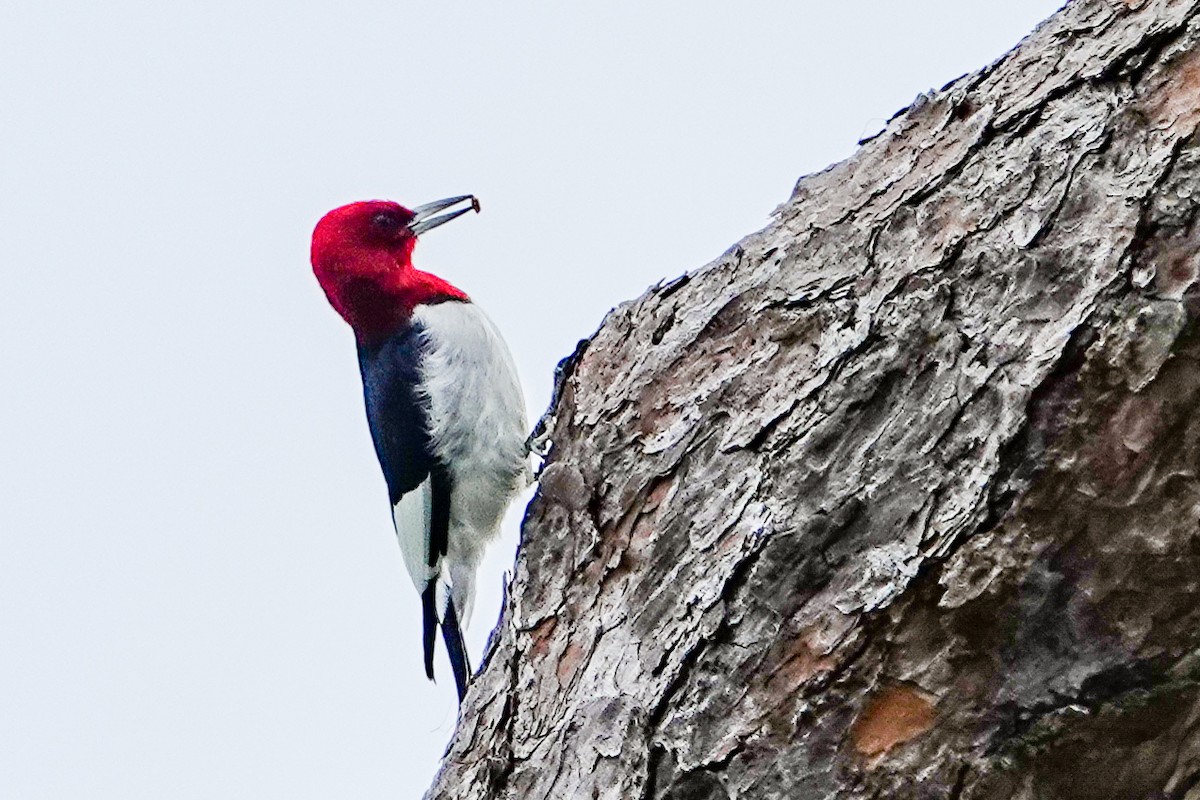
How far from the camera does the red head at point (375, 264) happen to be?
4.51 meters

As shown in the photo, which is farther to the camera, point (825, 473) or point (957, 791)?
point (825, 473)

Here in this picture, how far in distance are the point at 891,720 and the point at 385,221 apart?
325cm

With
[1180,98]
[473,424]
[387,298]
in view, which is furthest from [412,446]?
[1180,98]

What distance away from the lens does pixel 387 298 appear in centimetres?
451

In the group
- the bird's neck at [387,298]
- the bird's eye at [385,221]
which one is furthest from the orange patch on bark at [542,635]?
the bird's eye at [385,221]

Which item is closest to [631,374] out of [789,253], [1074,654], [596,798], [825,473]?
[789,253]

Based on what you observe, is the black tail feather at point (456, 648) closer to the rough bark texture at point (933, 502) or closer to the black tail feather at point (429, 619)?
the black tail feather at point (429, 619)

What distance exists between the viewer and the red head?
4512mm

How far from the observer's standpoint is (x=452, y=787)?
2.22m

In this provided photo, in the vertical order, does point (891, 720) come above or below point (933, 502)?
below

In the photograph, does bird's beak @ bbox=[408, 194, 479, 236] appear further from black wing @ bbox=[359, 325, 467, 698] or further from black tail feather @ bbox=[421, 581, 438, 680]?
black tail feather @ bbox=[421, 581, 438, 680]

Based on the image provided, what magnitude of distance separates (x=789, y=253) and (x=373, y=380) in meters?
2.46

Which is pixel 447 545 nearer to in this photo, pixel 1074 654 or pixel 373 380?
pixel 373 380

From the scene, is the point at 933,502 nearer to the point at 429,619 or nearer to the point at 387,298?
the point at 429,619
